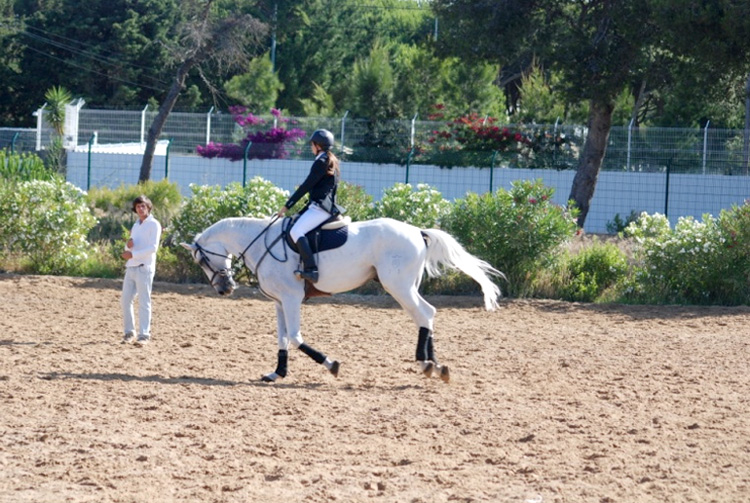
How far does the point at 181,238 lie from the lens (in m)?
16.6

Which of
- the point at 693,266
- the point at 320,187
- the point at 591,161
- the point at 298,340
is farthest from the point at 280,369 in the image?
the point at 591,161

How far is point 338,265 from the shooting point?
9.71 meters

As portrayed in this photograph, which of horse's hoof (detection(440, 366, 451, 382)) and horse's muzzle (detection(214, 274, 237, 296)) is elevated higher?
horse's muzzle (detection(214, 274, 237, 296))

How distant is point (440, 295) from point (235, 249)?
260 inches

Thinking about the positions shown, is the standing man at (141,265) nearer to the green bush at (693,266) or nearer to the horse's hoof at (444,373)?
the horse's hoof at (444,373)

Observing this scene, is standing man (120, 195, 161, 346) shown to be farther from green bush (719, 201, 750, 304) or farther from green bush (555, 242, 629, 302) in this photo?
green bush (719, 201, 750, 304)

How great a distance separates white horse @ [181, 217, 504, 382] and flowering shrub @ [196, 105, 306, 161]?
15.7 m

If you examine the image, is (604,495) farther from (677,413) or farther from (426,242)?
(426,242)

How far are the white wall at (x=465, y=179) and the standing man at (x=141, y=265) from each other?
1249 cm

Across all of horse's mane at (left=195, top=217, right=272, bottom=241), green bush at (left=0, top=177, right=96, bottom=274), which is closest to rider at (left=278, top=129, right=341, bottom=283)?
horse's mane at (left=195, top=217, right=272, bottom=241)

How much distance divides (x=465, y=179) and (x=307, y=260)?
16948mm

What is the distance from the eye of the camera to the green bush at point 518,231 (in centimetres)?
1587

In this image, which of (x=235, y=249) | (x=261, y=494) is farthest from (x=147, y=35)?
(x=261, y=494)

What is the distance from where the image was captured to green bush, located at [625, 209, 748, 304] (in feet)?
50.8
